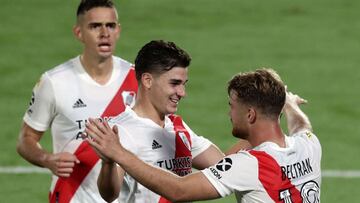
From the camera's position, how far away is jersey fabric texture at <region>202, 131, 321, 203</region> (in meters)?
7.48

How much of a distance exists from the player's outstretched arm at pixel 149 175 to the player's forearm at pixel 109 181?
0.29 meters

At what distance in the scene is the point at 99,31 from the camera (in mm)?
9859

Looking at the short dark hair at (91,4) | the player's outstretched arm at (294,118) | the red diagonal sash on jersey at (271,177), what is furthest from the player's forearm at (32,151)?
the red diagonal sash on jersey at (271,177)

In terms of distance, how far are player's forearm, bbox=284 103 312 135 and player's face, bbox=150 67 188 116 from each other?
891 millimetres

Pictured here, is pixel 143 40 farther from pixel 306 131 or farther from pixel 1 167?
pixel 306 131

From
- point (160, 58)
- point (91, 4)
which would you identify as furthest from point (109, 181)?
point (91, 4)

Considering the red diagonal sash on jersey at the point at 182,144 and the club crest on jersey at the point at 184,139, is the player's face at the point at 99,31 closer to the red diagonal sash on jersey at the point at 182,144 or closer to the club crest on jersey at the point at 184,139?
A: the red diagonal sash on jersey at the point at 182,144

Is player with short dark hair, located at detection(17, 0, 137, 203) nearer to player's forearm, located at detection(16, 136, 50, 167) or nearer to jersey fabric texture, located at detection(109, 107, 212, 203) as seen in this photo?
player's forearm, located at detection(16, 136, 50, 167)

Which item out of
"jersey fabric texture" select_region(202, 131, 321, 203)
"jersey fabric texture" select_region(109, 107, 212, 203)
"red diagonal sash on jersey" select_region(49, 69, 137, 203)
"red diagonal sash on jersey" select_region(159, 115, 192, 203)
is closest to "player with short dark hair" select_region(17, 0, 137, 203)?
"red diagonal sash on jersey" select_region(49, 69, 137, 203)

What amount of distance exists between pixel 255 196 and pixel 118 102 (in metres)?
2.63

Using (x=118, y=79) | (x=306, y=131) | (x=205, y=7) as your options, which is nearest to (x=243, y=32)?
(x=205, y=7)

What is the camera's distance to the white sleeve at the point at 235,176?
7469mm

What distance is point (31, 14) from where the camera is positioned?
1873 centimetres

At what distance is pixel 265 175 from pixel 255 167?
9 cm
